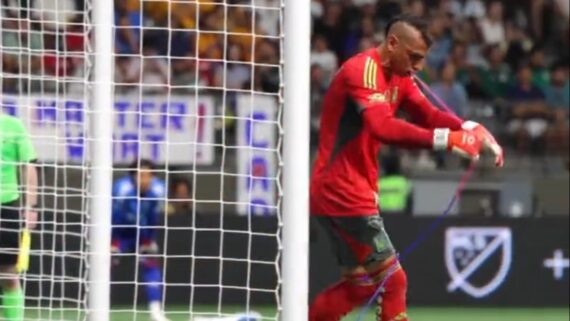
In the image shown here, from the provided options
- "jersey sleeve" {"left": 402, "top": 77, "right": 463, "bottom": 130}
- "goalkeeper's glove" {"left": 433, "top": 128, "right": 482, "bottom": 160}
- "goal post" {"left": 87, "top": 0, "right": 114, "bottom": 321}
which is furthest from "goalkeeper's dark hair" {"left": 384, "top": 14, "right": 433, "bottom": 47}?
"goal post" {"left": 87, "top": 0, "right": 114, "bottom": 321}

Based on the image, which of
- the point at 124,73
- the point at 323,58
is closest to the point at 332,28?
the point at 323,58

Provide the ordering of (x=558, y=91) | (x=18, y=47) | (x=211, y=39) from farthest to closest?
1. (x=558, y=91)
2. (x=211, y=39)
3. (x=18, y=47)

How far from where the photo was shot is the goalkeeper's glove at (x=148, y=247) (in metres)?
14.2

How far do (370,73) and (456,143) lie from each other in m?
0.72

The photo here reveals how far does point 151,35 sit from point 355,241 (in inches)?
254

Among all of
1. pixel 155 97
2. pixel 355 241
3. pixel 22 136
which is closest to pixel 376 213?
pixel 355 241

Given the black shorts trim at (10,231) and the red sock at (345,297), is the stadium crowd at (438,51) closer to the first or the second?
the black shorts trim at (10,231)

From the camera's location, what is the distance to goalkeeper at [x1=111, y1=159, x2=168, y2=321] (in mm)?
13648

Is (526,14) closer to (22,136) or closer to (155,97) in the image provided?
(155,97)

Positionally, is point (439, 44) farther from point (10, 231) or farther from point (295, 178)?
point (295, 178)

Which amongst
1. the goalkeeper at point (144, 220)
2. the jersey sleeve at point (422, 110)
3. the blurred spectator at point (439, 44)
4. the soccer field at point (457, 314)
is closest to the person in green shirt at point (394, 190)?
the soccer field at point (457, 314)

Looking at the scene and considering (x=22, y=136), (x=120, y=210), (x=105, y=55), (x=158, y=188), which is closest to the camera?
(x=105, y=55)

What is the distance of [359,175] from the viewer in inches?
381

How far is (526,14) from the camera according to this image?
20.6 m
